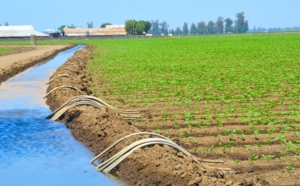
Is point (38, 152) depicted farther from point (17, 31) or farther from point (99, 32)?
point (99, 32)

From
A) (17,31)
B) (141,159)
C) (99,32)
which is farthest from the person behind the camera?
(99,32)

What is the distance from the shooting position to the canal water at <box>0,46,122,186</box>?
781cm

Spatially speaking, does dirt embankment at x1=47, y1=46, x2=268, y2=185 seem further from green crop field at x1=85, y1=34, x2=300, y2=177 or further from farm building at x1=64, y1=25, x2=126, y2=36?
farm building at x1=64, y1=25, x2=126, y2=36

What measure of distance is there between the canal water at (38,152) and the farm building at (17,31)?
127 m

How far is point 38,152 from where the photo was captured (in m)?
9.42

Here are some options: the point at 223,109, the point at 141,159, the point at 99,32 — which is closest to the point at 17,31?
the point at 99,32

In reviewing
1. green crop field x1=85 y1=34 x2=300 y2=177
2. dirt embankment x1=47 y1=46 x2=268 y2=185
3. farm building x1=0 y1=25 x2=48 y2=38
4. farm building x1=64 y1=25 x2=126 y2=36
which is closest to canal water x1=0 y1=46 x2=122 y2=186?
dirt embankment x1=47 y1=46 x2=268 y2=185

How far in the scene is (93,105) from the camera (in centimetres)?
1302

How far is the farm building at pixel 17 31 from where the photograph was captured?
452 feet

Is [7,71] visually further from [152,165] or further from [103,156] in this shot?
[152,165]

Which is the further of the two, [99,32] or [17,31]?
[99,32]

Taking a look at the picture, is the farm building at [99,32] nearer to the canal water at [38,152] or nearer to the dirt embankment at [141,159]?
the canal water at [38,152]

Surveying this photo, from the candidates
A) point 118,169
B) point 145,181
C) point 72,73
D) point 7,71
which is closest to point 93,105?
point 118,169

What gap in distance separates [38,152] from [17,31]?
13731cm
